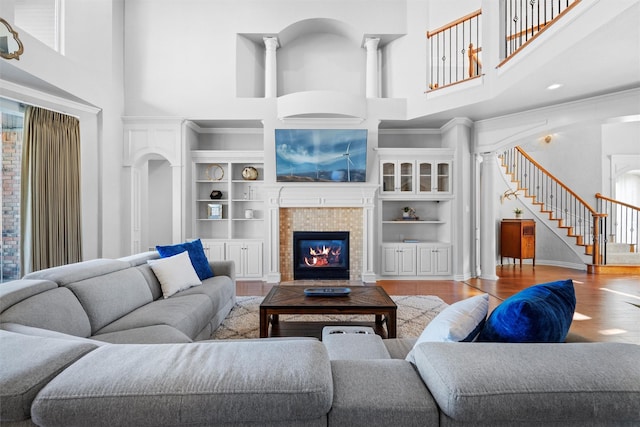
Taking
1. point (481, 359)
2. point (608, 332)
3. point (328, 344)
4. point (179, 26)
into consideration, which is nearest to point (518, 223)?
point (608, 332)

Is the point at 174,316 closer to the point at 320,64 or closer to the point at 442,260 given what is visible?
the point at 442,260

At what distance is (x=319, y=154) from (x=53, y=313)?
13.2 ft

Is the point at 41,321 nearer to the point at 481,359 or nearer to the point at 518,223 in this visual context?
the point at 481,359

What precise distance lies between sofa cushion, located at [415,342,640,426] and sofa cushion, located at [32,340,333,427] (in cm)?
32

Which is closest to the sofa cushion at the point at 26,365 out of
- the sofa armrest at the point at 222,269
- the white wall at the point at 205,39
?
the sofa armrest at the point at 222,269

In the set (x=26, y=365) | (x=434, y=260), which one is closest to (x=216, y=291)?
(x=26, y=365)

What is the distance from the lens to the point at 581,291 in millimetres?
4668

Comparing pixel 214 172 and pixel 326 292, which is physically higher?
pixel 214 172

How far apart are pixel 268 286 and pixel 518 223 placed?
194 inches

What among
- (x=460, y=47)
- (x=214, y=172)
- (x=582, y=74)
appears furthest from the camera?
(x=460, y=47)

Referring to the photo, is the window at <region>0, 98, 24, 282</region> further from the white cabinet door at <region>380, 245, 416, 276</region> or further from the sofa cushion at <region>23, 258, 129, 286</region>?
the white cabinet door at <region>380, 245, 416, 276</region>

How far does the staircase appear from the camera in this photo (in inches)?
247

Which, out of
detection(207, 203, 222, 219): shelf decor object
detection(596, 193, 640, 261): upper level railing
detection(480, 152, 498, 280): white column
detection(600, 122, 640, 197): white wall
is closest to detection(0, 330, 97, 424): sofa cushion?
detection(207, 203, 222, 219): shelf decor object

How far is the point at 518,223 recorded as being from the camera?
6395 millimetres
